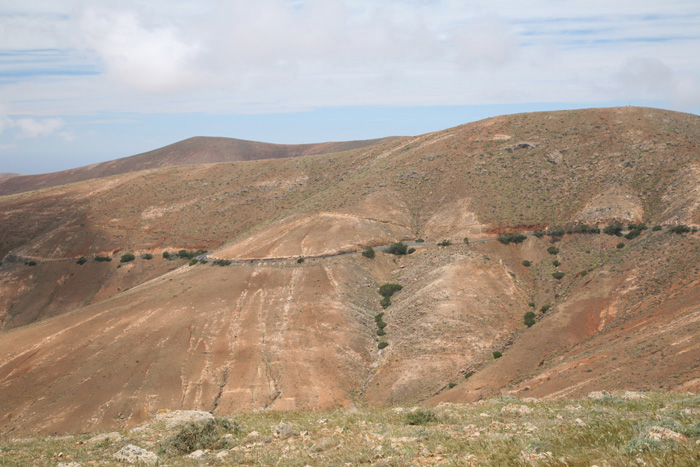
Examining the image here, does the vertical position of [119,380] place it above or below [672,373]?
below

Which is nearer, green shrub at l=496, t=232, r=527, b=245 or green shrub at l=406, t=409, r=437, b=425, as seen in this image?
green shrub at l=406, t=409, r=437, b=425

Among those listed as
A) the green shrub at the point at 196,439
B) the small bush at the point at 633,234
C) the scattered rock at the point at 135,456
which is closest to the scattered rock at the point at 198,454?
the green shrub at the point at 196,439

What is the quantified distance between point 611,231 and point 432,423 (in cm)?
4726

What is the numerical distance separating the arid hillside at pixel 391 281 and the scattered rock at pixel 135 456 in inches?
840

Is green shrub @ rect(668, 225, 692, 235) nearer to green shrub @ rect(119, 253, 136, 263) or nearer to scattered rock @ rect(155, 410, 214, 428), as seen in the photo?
scattered rock @ rect(155, 410, 214, 428)

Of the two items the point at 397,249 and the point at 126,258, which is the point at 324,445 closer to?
the point at 397,249

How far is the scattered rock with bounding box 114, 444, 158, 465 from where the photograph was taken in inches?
459

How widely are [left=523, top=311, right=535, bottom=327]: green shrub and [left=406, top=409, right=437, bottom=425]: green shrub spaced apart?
102 ft

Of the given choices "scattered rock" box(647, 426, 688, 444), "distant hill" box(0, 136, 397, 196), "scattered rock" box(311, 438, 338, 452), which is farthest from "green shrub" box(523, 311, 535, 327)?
"distant hill" box(0, 136, 397, 196)

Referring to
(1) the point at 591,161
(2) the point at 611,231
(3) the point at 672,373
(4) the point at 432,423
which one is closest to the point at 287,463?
(4) the point at 432,423

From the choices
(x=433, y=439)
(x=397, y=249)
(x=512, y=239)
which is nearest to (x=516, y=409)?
(x=433, y=439)

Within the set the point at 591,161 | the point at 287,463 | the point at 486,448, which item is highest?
the point at 591,161

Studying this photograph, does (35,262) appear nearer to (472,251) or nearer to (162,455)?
(472,251)

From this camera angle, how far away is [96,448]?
1359 centimetres
